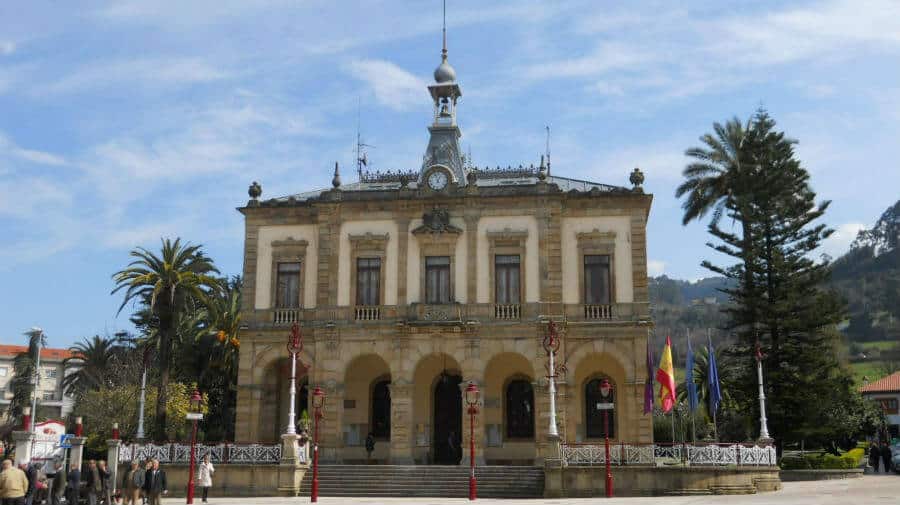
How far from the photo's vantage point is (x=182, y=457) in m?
29.7

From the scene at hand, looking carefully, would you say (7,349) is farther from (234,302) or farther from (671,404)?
(671,404)

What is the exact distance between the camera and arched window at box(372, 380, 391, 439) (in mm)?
35031

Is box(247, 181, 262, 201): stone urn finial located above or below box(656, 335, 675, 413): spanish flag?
above

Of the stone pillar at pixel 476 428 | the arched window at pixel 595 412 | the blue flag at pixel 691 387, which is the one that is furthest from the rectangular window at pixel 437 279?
the blue flag at pixel 691 387

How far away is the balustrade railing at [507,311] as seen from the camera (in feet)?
109

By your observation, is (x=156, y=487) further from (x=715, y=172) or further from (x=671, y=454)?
(x=715, y=172)

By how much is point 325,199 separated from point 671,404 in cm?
1536

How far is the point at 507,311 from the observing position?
33375 mm

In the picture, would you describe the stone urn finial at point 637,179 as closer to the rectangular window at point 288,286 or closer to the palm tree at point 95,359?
the rectangular window at point 288,286

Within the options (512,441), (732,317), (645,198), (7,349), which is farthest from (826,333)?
(7,349)

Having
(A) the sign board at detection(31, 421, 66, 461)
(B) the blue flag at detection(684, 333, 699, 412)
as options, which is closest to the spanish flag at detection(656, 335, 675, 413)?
(B) the blue flag at detection(684, 333, 699, 412)

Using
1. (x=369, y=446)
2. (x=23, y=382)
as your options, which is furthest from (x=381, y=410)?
(x=23, y=382)

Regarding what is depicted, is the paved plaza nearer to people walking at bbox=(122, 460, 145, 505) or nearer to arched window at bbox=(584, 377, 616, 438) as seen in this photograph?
people walking at bbox=(122, 460, 145, 505)

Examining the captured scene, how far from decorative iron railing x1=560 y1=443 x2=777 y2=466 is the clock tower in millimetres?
12225
